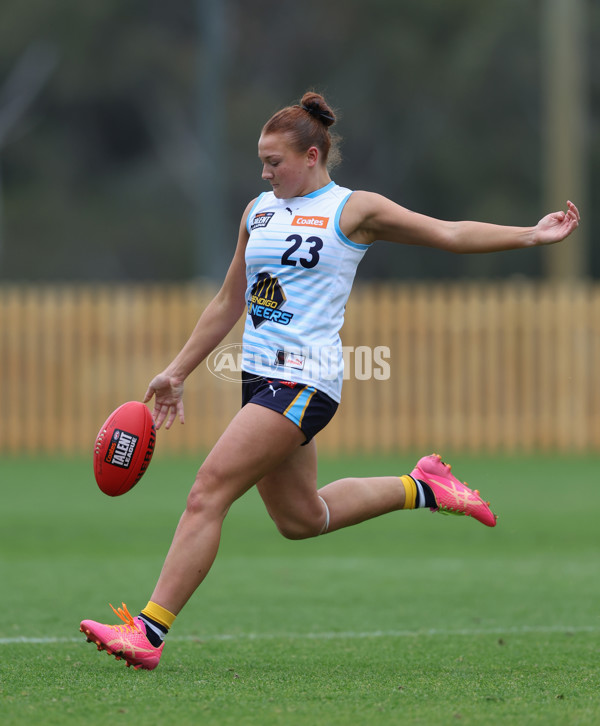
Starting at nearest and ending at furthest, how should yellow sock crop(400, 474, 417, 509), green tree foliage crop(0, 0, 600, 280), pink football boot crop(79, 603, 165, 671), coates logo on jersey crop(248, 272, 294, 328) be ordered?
pink football boot crop(79, 603, 165, 671)
coates logo on jersey crop(248, 272, 294, 328)
yellow sock crop(400, 474, 417, 509)
green tree foliage crop(0, 0, 600, 280)

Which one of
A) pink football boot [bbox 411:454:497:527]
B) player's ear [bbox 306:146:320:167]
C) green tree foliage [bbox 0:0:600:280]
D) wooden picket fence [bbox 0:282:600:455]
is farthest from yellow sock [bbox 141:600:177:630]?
green tree foliage [bbox 0:0:600:280]

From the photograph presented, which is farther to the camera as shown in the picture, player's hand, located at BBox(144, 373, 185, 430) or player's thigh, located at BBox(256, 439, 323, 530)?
player's hand, located at BBox(144, 373, 185, 430)

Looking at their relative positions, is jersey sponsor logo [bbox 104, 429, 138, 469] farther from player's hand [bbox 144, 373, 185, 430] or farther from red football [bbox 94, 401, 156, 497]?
player's hand [bbox 144, 373, 185, 430]

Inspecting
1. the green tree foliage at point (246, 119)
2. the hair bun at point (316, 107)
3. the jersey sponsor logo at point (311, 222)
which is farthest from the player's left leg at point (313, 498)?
the green tree foliage at point (246, 119)

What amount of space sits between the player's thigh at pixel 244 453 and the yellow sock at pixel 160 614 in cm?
51

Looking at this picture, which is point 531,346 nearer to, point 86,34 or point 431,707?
point 431,707

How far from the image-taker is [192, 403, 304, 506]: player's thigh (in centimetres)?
532

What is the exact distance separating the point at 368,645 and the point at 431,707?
149 centimetres

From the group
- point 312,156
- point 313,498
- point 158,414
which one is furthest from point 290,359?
point 312,156

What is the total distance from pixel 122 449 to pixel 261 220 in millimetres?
1220

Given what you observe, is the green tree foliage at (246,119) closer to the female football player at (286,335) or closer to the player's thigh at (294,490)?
the female football player at (286,335)

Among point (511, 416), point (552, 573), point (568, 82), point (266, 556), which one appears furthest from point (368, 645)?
point (568, 82)

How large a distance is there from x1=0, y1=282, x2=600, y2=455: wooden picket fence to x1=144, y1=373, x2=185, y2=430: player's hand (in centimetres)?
1221

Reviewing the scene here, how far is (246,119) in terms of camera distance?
3784cm
